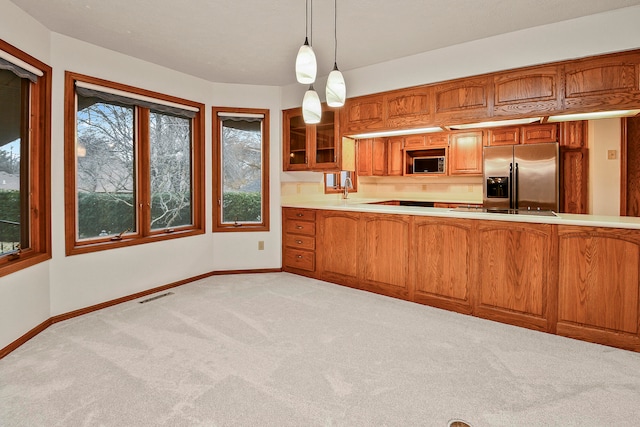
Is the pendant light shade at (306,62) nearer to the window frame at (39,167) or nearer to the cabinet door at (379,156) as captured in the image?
the window frame at (39,167)

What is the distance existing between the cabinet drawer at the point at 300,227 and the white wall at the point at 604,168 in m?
3.71

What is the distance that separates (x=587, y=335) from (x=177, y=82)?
4.51m

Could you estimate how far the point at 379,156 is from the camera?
238 inches

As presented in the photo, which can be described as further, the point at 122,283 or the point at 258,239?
the point at 258,239

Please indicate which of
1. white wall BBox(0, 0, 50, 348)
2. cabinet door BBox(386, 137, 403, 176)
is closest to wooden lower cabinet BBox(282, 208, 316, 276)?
cabinet door BBox(386, 137, 403, 176)

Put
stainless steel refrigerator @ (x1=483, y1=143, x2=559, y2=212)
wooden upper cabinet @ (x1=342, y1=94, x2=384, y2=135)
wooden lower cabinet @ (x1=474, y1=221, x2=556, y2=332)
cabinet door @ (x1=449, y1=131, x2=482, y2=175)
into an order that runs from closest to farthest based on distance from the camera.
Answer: wooden lower cabinet @ (x1=474, y1=221, x2=556, y2=332) < wooden upper cabinet @ (x1=342, y1=94, x2=384, y2=135) < stainless steel refrigerator @ (x1=483, y1=143, x2=559, y2=212) < cabinet door @ (x1=449, y1=131, x2=482, y2=175)

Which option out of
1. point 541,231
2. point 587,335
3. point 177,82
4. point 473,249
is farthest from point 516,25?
point 177,82

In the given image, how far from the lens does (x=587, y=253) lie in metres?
2.62

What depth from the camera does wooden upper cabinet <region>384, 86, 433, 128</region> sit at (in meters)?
3.53

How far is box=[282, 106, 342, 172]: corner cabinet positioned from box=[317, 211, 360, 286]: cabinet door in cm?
65

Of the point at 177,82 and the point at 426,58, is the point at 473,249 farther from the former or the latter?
the point at 177,82

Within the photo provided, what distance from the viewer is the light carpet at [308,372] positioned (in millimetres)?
1777

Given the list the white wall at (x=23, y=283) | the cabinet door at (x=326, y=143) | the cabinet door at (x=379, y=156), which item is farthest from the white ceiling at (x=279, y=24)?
the cabinet door at (x=379, y=156)

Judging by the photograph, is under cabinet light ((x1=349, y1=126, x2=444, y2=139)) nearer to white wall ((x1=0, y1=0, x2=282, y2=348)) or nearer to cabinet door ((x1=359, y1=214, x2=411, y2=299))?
cabinet door ((x1=359, y1=214, x2=411, y2=299))
